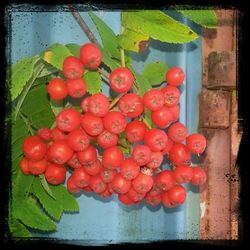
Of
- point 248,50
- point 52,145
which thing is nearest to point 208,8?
point 248,50

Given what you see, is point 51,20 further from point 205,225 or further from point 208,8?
point 205,225

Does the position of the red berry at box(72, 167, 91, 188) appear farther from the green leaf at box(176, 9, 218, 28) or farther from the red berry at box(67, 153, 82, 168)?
the green leaf at box(176, 9, 218, 28)

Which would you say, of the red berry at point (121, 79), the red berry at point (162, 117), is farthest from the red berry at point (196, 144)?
the red berry at point (121, 79)

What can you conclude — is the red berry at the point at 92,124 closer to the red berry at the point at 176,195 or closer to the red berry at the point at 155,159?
the red berry at the point at 155,159

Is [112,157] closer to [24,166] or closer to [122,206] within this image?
[24,166]

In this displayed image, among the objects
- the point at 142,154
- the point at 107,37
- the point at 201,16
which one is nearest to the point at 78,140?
the point at 142,154

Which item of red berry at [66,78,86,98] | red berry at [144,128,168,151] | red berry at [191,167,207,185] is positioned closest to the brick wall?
red berry at [191,167,207,185]
